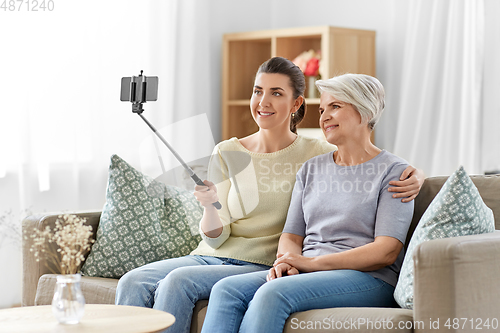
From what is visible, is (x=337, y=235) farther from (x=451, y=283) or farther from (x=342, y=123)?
(x=451, y=283)

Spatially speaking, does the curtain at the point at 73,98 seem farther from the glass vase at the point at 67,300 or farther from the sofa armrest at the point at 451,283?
the sofa armrest at the point at 451,283

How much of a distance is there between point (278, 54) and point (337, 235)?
2011 mm

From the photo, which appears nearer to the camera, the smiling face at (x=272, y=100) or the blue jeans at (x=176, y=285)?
the blue jeans at (x=176, y=285)

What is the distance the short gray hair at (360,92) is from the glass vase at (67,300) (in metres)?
0.95

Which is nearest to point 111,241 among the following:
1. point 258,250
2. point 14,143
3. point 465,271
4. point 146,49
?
point 258,250

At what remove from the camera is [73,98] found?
124 inches

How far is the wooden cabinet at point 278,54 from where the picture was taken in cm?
342

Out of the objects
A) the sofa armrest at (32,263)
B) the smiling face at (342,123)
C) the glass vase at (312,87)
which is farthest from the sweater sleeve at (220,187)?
the glass vase at (312,87)

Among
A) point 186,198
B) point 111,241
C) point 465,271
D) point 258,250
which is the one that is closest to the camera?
point 465,271

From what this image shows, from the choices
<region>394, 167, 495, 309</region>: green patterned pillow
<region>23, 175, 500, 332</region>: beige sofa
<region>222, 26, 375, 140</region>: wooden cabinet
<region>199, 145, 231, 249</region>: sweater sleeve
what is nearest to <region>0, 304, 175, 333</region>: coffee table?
<region>23, 175, 500, 332</region>: beige sofa

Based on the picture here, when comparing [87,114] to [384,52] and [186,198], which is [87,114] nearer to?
[186,198]

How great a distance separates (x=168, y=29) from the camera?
3.56 meters

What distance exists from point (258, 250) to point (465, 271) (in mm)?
733

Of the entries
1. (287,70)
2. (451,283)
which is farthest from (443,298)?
(287,70)
